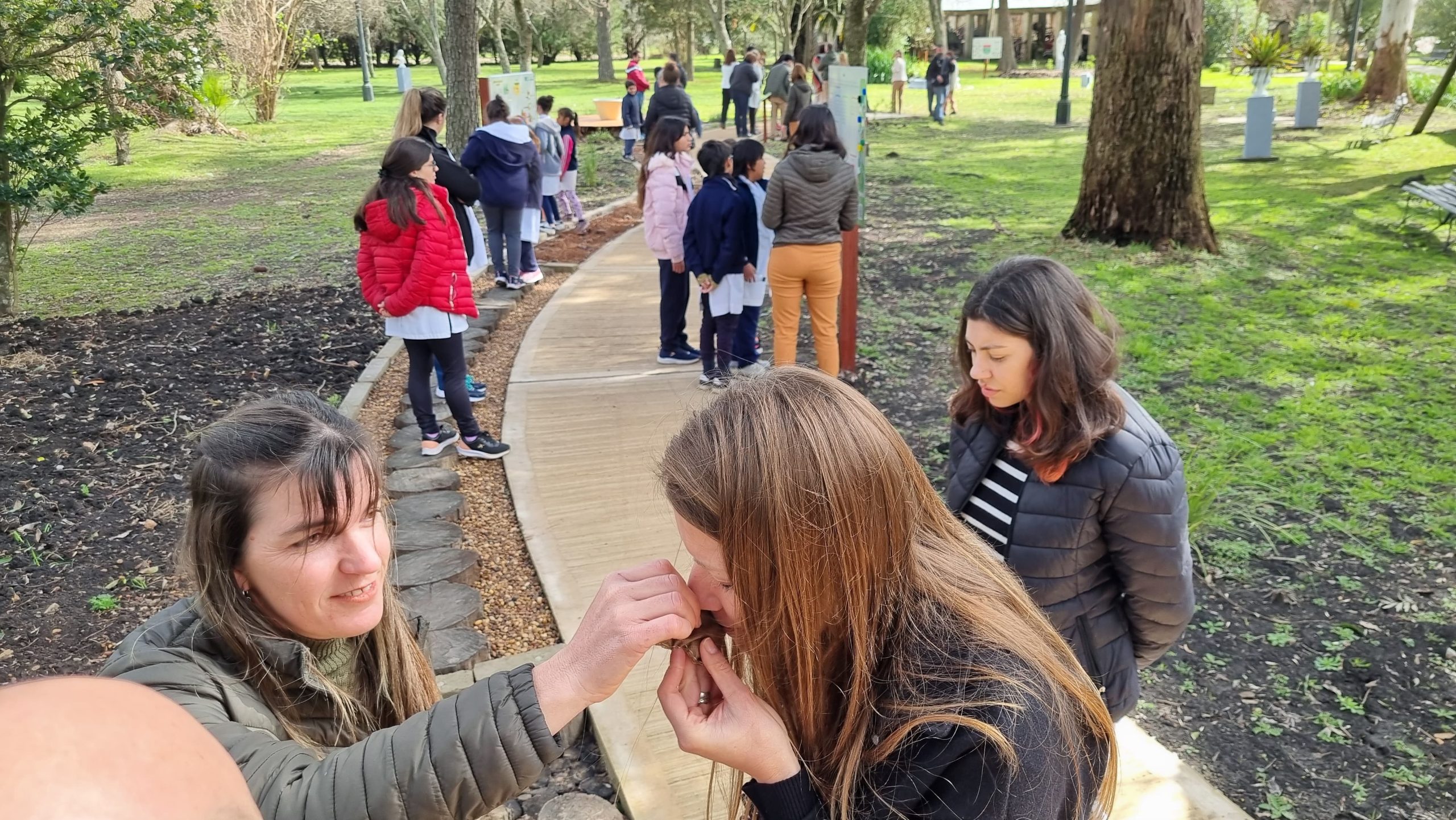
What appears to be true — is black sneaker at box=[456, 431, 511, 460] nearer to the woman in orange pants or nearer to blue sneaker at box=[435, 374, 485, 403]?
blue sneaker at box=[435, 374, 485, 403]

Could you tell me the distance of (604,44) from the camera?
40.6 metres

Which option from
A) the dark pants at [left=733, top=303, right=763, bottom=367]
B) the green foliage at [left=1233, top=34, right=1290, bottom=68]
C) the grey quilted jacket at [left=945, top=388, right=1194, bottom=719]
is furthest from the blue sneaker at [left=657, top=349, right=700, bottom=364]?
the green foliage at [left=1233, top=34, right=1290, bottom=68]

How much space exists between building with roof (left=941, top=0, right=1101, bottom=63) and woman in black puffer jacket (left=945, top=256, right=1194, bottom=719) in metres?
41.8

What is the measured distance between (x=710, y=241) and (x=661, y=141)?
3.68ft

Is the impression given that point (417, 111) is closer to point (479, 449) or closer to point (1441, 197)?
point (479, 449)

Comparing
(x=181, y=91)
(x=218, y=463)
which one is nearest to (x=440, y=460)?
(x=218, y=463)

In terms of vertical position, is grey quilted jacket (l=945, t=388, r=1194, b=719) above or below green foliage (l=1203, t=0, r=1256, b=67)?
below

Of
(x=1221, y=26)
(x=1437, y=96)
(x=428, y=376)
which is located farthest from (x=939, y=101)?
(x=428, y=376)

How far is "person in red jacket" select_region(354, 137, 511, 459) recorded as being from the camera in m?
4.94

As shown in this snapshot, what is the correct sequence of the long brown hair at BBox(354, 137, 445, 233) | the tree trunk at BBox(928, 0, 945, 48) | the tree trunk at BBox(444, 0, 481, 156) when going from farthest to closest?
the tree trunk at BBox(928, 0, 945, 48)
the tree trunk at BBox(444, 0, 481, 156)
the long brown hair at BBox(354, 137, 445, 233)

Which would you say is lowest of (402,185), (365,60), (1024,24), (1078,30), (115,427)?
(115,427)

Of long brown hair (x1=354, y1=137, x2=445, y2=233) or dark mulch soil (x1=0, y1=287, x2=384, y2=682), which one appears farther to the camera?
long brown hair (x1=354, y1=137, x2=445, y2=233)

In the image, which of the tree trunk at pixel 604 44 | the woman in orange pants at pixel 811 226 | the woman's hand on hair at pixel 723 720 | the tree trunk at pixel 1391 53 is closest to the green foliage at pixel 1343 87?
the tree trunk at pixel 1391 53

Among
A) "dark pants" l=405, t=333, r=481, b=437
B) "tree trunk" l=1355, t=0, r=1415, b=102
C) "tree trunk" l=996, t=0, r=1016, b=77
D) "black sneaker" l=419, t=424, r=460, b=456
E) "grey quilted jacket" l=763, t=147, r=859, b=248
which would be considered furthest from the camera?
"tree trunk" l=996, t=0, r=1016, b=77
